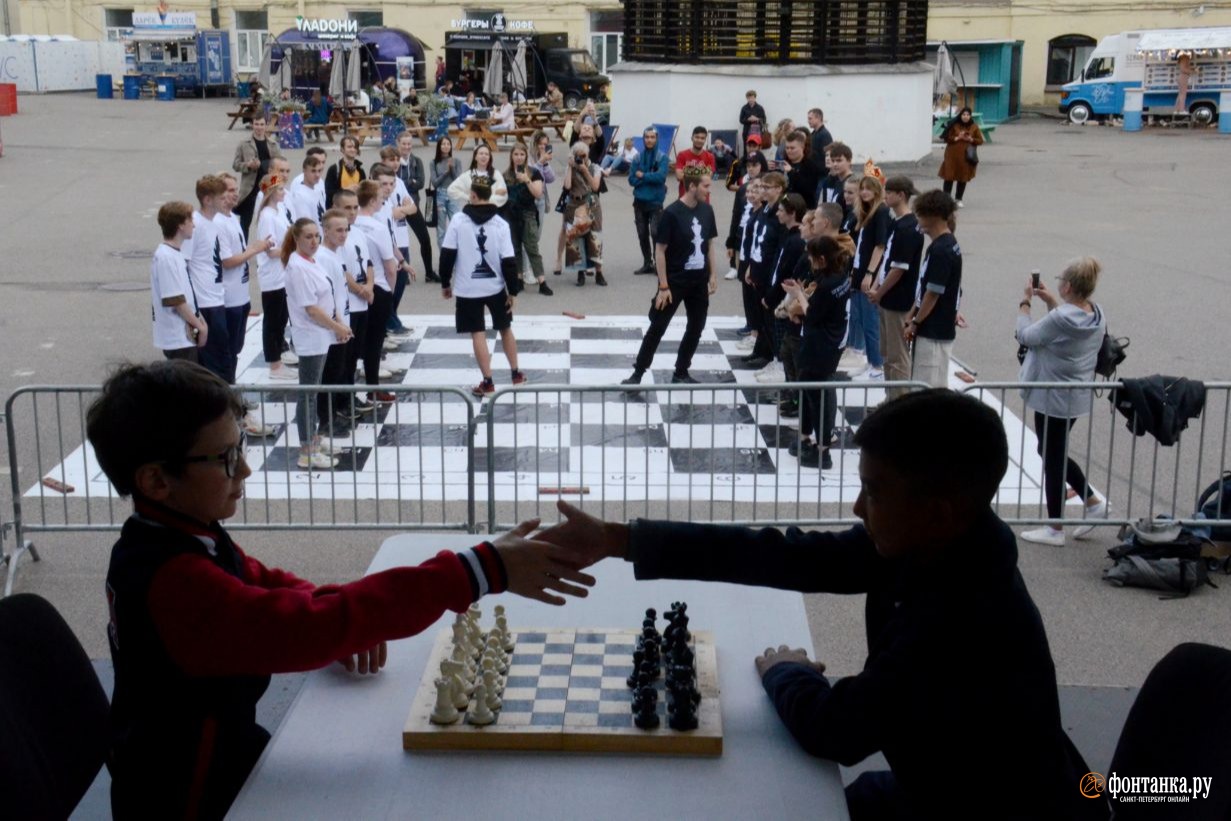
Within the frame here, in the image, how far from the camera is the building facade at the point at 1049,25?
142ft

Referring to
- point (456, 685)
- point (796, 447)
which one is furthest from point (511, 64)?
point (456, 685)

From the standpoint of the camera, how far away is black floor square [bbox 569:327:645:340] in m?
12.3

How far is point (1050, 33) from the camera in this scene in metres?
44.5

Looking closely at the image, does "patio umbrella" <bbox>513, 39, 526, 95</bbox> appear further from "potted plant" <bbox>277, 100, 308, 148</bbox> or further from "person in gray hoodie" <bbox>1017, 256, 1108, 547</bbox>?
"person in gray hoodie" <bbox>1017, 256, 1108, 547</bbox>

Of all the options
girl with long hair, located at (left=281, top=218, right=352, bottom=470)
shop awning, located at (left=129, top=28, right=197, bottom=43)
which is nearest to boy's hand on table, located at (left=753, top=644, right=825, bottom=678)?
girl with long hair, located at (left=281, top=218, right=352, bottom=470)

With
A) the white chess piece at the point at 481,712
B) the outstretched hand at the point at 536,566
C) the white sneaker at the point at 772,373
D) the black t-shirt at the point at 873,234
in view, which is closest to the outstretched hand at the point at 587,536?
the outstretched hand at the point at 536,566

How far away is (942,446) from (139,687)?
1801 millimetres

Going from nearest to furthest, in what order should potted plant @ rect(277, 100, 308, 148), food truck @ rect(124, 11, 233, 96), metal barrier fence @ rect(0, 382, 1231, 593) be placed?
1. metal barrier fence @ rect(0, 382, 1231, 593)
2. potted plant @ rect(277, 100, 308, 148)
3. food truck @ rect(124, 11, 233, 96)

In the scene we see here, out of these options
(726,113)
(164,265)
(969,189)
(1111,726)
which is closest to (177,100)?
(726,113)

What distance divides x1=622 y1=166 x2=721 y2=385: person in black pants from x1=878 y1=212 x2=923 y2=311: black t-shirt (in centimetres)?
154

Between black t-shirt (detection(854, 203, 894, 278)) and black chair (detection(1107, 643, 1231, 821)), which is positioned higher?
black t-shirt (detection(854, 203, 894, 278))

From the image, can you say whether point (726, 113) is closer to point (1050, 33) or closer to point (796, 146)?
point (796, 146)

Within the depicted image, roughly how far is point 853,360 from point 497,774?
9129mm

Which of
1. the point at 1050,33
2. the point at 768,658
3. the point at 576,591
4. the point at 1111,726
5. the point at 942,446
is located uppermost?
the point at 1050,33
